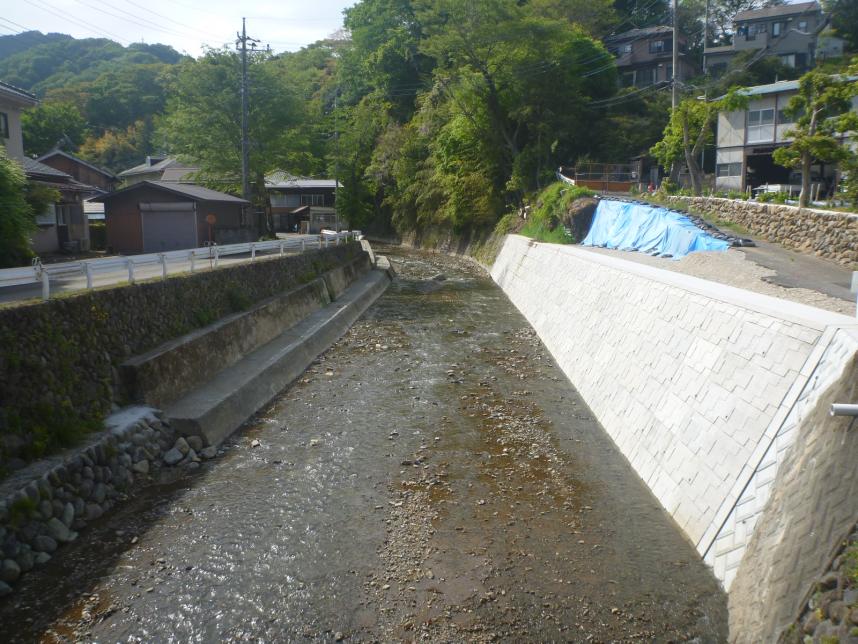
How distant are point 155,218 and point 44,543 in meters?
21.4

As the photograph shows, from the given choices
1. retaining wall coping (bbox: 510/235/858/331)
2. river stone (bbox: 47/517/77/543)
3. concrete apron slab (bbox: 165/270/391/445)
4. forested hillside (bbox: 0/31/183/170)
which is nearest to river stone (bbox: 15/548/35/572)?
river stone (bbox: 47/517/77/543)

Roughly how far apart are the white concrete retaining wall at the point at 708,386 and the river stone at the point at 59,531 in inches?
283

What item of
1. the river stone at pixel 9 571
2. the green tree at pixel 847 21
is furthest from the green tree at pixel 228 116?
the green tree at pixel 847 21

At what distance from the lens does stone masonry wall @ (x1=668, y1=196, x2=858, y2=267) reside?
1495 cm

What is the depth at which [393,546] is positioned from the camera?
721 cm

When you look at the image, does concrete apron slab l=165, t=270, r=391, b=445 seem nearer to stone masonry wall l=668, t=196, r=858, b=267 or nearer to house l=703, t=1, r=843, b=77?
stone masonry wall l=668, t=196, r=858, b=267

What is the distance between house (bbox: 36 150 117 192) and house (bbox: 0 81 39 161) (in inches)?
776

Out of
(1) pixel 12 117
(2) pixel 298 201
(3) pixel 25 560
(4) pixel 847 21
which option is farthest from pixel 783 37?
(3) pixel 25 560

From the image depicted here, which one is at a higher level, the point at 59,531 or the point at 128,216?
the point at 128,216

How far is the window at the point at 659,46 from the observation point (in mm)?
49219

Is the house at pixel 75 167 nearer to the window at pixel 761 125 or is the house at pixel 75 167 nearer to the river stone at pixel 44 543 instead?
the window at pixel 761 125

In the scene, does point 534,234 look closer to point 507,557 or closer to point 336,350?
point 336,350

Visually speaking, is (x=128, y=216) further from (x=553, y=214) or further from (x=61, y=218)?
(x=553, y=214)

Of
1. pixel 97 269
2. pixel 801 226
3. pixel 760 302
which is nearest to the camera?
pixel 760 302
